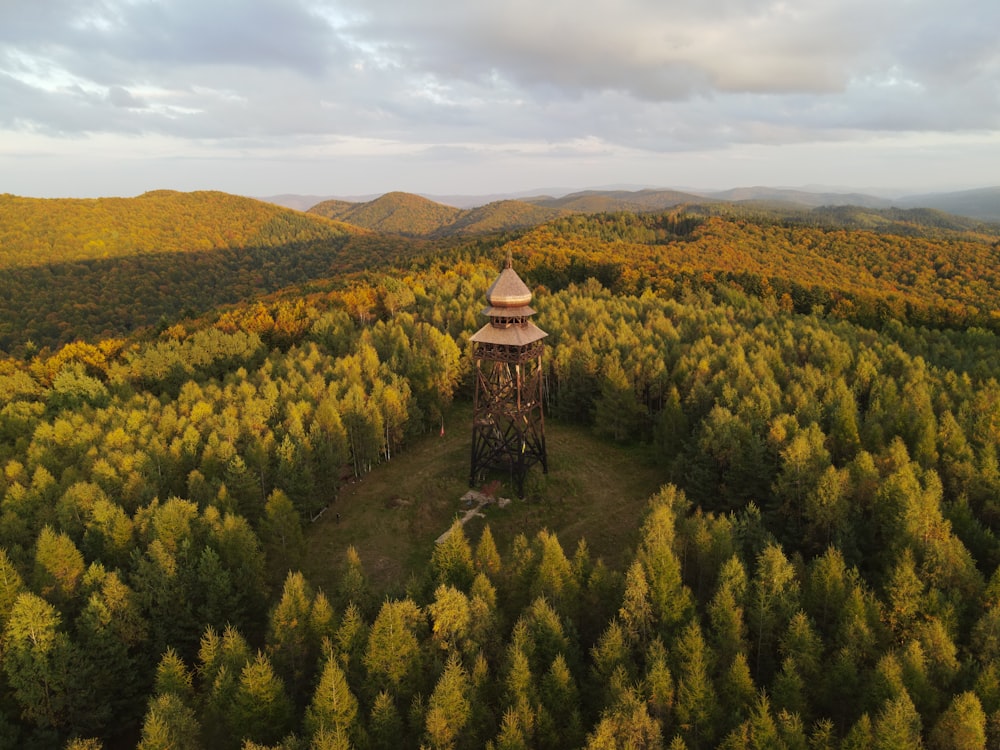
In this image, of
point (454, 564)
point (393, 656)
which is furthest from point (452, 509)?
point (393, 656)

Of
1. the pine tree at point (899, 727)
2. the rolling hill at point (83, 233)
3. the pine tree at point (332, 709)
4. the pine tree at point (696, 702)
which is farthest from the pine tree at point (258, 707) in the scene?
the rolling hill at point (83, 233)

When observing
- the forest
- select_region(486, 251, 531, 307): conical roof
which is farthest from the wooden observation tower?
the forest

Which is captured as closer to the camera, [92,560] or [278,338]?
[92,560]

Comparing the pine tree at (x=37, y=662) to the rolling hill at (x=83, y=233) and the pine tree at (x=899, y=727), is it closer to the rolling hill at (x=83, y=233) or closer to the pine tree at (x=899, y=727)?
the pine tree at (x=899, y=727)

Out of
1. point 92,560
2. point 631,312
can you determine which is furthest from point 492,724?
point 631,312

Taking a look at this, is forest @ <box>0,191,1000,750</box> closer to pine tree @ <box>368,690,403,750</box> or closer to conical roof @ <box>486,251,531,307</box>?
pine tree @ <box>368,690,403,750</box>

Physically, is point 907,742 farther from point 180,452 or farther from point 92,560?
point 180,452
